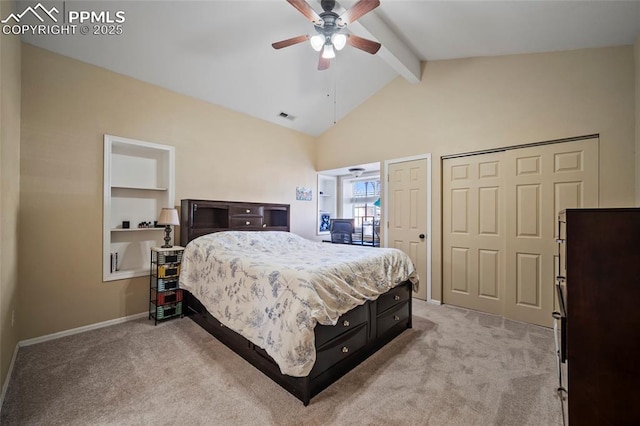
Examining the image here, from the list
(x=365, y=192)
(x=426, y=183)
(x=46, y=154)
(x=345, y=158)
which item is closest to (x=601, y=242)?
(x=426, y=183)

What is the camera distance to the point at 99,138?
296 cm

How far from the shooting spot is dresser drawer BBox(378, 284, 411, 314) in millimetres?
2521

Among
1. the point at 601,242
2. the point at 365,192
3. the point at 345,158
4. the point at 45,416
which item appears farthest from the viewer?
the point at 365,192

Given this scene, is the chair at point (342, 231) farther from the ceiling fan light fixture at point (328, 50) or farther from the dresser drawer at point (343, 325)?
the ceiling fan light fixture at point (328, 50)

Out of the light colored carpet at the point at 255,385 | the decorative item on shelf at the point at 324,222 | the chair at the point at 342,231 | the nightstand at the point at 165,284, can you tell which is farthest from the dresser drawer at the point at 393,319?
the decorative item on shelf at the point at 324,222

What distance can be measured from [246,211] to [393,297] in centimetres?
249

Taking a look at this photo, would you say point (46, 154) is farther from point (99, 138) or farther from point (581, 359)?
point (581, 359)

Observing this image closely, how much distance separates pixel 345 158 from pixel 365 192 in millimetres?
1393

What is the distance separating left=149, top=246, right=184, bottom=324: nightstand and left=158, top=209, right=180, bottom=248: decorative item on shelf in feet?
0.43

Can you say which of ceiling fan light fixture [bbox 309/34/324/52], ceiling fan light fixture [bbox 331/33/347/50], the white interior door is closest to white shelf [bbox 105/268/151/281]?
ceiling fan light fixture [bbox 309/34/324/52]

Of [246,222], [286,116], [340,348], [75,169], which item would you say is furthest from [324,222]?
[75,169]

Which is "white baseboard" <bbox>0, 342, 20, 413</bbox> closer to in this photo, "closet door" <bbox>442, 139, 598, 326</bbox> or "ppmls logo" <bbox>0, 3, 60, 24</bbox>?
"ppmls logo" <bbox>0, 3, 60, 24</bbox>

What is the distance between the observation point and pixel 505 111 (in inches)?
128

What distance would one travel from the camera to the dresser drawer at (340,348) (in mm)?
1880
